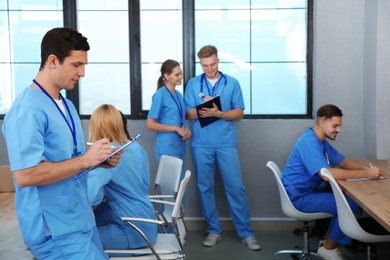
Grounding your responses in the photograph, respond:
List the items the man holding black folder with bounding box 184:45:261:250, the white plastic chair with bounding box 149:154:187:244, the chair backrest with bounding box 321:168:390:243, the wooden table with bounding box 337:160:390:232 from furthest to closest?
the man holding black folder with bounding box 184:45:261:250
the white plastic chair with bounding box 149:154:187:244
the chair backrest with bounding box 321:168:390:243
the wooden table with bounding box 337:160:390:232

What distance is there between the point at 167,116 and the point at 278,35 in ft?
3.98

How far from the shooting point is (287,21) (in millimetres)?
4941

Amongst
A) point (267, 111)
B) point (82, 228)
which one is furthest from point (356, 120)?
point (82, 228)

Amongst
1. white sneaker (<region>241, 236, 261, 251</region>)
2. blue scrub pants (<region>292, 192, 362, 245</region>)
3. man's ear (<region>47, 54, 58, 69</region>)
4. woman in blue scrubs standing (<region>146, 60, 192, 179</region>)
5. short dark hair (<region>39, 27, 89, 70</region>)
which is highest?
short dark hair (<region>39, 27, 89, 70</region>)

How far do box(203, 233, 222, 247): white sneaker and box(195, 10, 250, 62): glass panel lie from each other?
4.78 ft

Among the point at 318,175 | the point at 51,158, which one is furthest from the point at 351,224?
the point at 51,158

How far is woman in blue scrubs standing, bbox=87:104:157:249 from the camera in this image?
9.23 feet

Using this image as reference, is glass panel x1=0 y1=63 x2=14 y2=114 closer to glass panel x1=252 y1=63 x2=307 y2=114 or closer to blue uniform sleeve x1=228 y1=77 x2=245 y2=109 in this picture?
blue uniform sleeve x1=228 y1=77 x2=245 y2=109

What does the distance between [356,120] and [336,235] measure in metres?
1.43

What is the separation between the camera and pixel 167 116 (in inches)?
178

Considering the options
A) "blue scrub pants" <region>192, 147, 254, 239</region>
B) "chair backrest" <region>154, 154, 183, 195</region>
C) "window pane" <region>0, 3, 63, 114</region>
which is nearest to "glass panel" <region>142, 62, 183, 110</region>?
"blue scrub pants" <region>192, 147, 254, 239</region>

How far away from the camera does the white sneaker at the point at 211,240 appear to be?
14.8 feet

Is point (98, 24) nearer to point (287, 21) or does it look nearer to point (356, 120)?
point (287, 21)

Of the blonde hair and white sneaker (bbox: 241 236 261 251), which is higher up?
the blonde hair
